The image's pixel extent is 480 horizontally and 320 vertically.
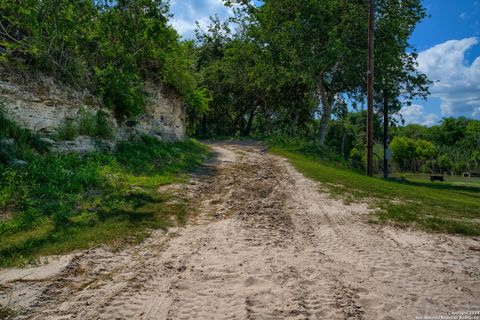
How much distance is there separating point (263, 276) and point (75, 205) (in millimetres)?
4625

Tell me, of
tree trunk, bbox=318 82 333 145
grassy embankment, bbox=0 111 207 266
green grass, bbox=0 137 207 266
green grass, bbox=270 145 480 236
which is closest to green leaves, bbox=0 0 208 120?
grassy embankment, bbox=0 111 207 266

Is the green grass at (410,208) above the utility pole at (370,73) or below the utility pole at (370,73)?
below

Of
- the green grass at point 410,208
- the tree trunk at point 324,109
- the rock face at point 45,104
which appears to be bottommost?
the green grass at point 410,208

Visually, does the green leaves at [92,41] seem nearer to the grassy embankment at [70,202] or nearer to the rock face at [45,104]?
the rock face at [45,104]

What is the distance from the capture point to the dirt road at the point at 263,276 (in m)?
3.54

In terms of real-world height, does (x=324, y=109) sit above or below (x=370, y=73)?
below

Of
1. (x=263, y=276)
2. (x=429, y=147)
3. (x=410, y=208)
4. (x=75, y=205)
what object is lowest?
(x=263, y=276)

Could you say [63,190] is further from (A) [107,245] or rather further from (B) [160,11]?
(B) [160,11]

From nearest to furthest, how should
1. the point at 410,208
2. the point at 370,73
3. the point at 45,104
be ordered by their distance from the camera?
1. the point at 410,208
2. the point at 45,104
3. the point at 370,73

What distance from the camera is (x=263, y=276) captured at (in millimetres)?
4301

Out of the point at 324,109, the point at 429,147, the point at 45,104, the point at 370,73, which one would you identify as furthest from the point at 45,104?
the point at 429,147

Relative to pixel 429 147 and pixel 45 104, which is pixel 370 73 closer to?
pixel 45 104

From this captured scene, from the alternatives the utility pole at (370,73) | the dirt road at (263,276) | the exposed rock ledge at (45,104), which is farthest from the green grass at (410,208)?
the exposed rock ledge at (45,104)

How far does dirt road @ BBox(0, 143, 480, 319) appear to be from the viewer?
3.54 m
